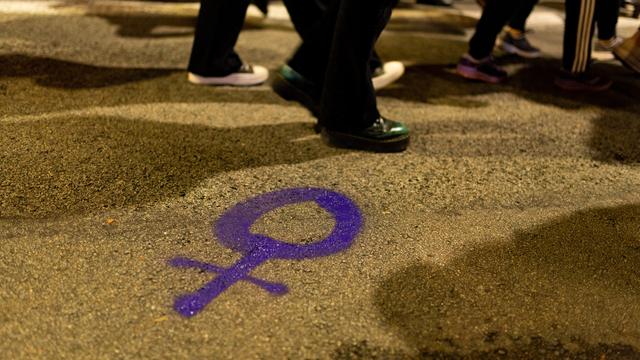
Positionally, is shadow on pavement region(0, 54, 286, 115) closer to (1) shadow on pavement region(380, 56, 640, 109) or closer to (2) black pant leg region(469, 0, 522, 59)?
(1) shadow on pavement region(380, 56, 640, 109)

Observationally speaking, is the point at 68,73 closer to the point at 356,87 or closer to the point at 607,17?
the point at 356,87

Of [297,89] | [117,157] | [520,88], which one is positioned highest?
[520,88]

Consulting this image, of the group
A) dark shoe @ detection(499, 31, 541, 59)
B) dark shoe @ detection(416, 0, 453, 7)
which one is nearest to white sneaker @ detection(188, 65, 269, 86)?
dark shoe @ detection(499, 31, 541, 59)

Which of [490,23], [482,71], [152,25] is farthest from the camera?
[152,25]

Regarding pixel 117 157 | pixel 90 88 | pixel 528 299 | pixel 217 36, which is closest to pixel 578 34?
pixel 217 36

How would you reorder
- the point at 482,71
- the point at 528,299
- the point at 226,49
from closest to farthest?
1. the point at 528,299
2. the point at 226,49
3. the point at 482,71

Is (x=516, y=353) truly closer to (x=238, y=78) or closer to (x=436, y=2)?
(x=238, y=78)

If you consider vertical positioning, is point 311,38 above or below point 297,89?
above

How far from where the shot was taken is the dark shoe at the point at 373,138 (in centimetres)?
326

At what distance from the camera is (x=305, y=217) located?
2.65 m

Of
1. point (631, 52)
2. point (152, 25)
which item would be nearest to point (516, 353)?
point (631, 52)

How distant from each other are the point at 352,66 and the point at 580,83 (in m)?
2.28

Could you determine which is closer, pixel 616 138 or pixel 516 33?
pixel 616 138

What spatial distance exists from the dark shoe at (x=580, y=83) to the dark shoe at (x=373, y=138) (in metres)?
1.85
